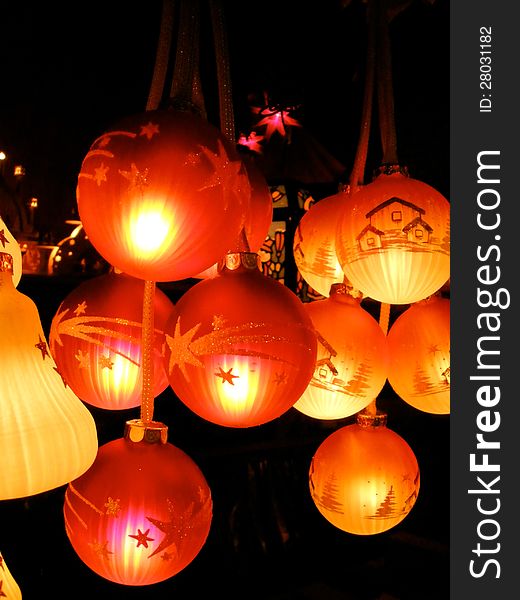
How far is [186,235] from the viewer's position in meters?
→ 0.74

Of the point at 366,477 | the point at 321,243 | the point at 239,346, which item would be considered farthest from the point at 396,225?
the point at 366,477

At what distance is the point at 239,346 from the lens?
80cm

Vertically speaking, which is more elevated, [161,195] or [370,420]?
[161,195]

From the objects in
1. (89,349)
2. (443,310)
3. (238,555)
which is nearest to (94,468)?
(89,349)

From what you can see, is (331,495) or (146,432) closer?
(146,432)

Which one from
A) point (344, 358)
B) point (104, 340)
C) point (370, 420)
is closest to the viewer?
point (104, 340)

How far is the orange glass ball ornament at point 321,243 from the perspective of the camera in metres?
1.21

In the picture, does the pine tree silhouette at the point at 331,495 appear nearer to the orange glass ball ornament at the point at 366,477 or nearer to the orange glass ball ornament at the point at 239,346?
the orange glass ball ornament at the point at 366,477

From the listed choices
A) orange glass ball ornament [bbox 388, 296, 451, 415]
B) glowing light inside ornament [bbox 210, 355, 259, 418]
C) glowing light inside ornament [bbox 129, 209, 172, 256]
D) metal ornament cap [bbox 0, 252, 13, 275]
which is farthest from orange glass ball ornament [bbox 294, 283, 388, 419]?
metal ornament cap [bbox 0, 252, 13, 275]

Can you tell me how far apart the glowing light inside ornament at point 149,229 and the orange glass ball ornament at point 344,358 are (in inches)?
16.9

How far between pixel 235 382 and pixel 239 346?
0.05 meters

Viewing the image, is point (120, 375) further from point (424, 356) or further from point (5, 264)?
point (424, 356)

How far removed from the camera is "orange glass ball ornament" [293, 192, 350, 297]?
121 centimetres

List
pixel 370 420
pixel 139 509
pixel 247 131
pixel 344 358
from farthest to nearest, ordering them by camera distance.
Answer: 1. pixel 247 131
2. pixel 370 420
3. pixel 344 358
4. pixel 139 509
